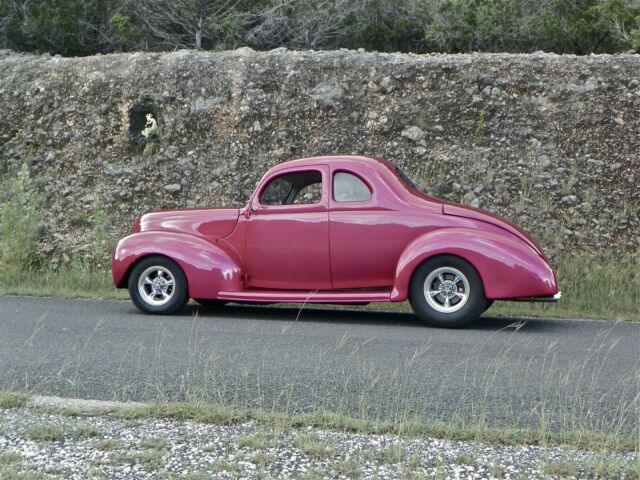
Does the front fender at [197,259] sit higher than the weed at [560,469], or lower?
higher

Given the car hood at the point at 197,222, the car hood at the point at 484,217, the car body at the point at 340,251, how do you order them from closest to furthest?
the car body at the point at 340,251 → the car hood at the point at 484,217 → the car hood at the point at 197,222

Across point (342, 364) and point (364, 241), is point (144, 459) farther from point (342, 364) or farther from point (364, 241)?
point (364, 241)

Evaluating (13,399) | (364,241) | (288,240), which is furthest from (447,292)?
(13,399)

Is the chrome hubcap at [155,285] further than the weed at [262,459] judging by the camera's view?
Yes

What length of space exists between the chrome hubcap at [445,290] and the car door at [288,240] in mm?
1120

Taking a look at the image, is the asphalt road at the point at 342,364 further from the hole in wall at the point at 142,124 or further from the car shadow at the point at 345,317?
the hole in wall at the point at 142,124

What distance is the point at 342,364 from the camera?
752cm

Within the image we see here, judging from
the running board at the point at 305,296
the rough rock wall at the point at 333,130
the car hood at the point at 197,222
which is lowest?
the running board at the point at 305,296

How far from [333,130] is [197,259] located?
6.69 m

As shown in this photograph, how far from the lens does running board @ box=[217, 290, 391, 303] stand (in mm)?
9961

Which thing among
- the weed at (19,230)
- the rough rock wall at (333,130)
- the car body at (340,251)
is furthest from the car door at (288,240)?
the weed at (19,230)

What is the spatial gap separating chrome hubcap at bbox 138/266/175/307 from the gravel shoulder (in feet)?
17.3

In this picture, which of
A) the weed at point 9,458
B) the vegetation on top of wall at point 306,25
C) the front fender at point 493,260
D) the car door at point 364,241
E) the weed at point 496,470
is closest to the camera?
the weed at point 496,470

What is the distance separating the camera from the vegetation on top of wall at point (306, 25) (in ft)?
67.3
